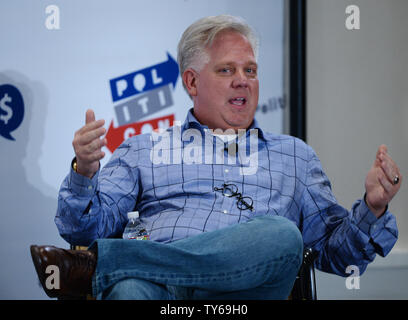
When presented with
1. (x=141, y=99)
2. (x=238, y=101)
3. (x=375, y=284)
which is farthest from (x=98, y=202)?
(x=375, y=284)

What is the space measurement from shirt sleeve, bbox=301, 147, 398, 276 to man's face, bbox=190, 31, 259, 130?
0.30 metres

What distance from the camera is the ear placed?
190 centimetres

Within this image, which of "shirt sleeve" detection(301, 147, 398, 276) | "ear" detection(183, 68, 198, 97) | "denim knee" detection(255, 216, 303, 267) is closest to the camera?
"denim knee" detection(255, 216, 303, 267)

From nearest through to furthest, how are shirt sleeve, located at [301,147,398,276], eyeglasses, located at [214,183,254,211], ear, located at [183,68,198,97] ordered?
shirt sleeve, located at [301,147,398,276] → eyeglasses, located at [214,183,254,211] → ear, located at [183,68,198,97]

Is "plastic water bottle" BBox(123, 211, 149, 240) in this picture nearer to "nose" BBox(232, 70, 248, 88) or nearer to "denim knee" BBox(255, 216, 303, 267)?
"denim knee" BBox(255, 216, 303, 267)

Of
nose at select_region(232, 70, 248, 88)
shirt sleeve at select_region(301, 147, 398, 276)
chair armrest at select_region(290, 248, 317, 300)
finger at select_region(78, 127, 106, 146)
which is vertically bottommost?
chair armrest at select_region(290, 248, 317, 300)

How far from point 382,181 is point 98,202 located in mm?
813

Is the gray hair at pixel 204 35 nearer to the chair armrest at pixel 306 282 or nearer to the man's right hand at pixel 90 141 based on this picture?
the man's right hand at pixel 90 141

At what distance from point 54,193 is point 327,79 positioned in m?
1.54

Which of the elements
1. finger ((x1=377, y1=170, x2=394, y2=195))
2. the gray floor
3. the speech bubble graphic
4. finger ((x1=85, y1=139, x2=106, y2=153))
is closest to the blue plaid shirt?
finger ((x1=377, y1=170, x2=394, y2=195))

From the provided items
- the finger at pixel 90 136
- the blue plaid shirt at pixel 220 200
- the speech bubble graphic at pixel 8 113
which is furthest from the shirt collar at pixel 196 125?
the speech bubble graphic at pixel 8 113

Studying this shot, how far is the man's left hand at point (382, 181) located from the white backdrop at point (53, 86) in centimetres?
136

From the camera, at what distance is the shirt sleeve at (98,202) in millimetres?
1385
